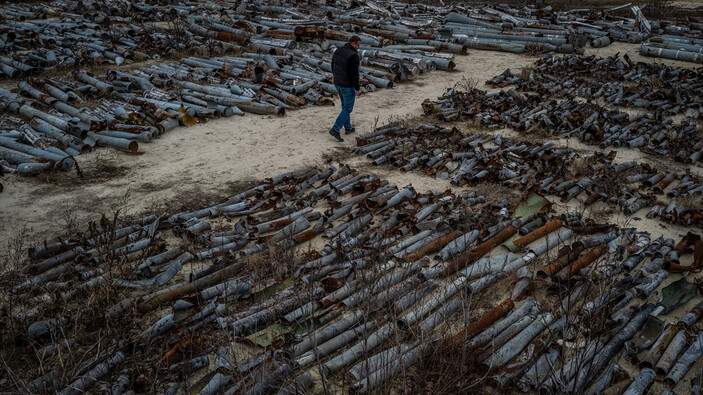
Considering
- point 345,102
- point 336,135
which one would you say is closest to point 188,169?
point 336,135

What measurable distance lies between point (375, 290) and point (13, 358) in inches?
154

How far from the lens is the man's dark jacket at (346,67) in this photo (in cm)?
1156

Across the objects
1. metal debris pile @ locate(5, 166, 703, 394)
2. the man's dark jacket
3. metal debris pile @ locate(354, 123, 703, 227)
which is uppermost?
the man's dark jacket

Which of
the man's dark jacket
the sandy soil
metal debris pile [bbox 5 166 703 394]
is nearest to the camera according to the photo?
metal debris pile [bbox 5 166 703 394]

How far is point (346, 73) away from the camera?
11680mm

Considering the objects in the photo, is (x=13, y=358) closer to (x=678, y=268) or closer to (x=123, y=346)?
(x=123, y=346)

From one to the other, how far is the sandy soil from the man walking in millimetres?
527

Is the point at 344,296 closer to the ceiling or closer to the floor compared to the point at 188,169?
closer to the ceiling

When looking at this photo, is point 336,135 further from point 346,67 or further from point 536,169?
point 536,169

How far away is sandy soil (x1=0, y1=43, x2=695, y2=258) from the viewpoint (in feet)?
28.6

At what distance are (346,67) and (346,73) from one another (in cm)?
14

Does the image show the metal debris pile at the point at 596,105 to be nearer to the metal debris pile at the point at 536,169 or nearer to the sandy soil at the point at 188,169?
the sandy soil at the point at 188,169

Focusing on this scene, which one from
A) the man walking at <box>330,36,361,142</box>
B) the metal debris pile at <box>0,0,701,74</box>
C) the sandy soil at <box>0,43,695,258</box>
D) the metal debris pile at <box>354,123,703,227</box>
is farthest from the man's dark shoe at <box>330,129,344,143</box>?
the metal debris pile at <box>0,0,701,74</box>

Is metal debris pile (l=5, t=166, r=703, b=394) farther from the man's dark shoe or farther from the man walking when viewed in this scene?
the man walking
